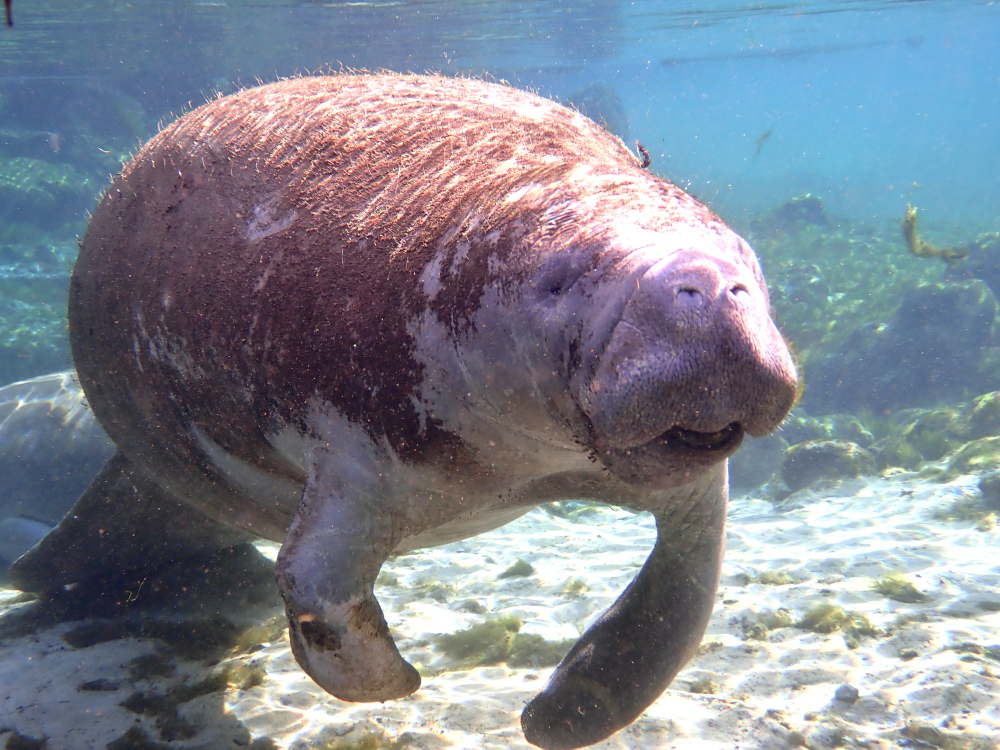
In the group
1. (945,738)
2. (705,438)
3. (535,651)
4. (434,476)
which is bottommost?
(535,651)

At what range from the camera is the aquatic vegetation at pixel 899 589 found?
5086 mm

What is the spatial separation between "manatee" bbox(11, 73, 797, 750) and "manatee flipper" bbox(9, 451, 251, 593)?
2.31 ft

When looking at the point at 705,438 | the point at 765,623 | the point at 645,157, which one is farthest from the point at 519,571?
the point at 705,438

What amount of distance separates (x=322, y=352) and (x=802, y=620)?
4266 millimetres

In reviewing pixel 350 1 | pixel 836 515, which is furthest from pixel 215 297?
pixel 350 1

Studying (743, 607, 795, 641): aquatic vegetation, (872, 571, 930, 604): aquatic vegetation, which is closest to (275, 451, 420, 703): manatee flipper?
(743, 607, 795, 641): aquatic vegetation

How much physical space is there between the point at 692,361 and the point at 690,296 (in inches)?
5.9

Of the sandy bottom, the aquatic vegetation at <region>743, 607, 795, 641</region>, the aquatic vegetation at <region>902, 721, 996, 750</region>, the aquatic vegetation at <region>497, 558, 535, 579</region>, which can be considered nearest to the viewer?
the aquatic vegetation at <region>902, 721, 996, 750</region>

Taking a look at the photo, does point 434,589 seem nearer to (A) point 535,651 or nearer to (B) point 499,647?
(B) point 499,647

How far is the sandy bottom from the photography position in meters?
3.37

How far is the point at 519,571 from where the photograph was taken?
6.13 m

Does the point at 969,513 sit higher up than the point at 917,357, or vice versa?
the point at 969,513

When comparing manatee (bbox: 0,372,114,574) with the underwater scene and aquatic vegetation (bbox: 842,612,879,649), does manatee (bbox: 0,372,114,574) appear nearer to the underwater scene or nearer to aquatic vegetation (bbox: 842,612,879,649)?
the underwater scene

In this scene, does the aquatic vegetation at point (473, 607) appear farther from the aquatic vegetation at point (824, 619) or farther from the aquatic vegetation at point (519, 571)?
the aquatic vegetation at point (824, 619)
